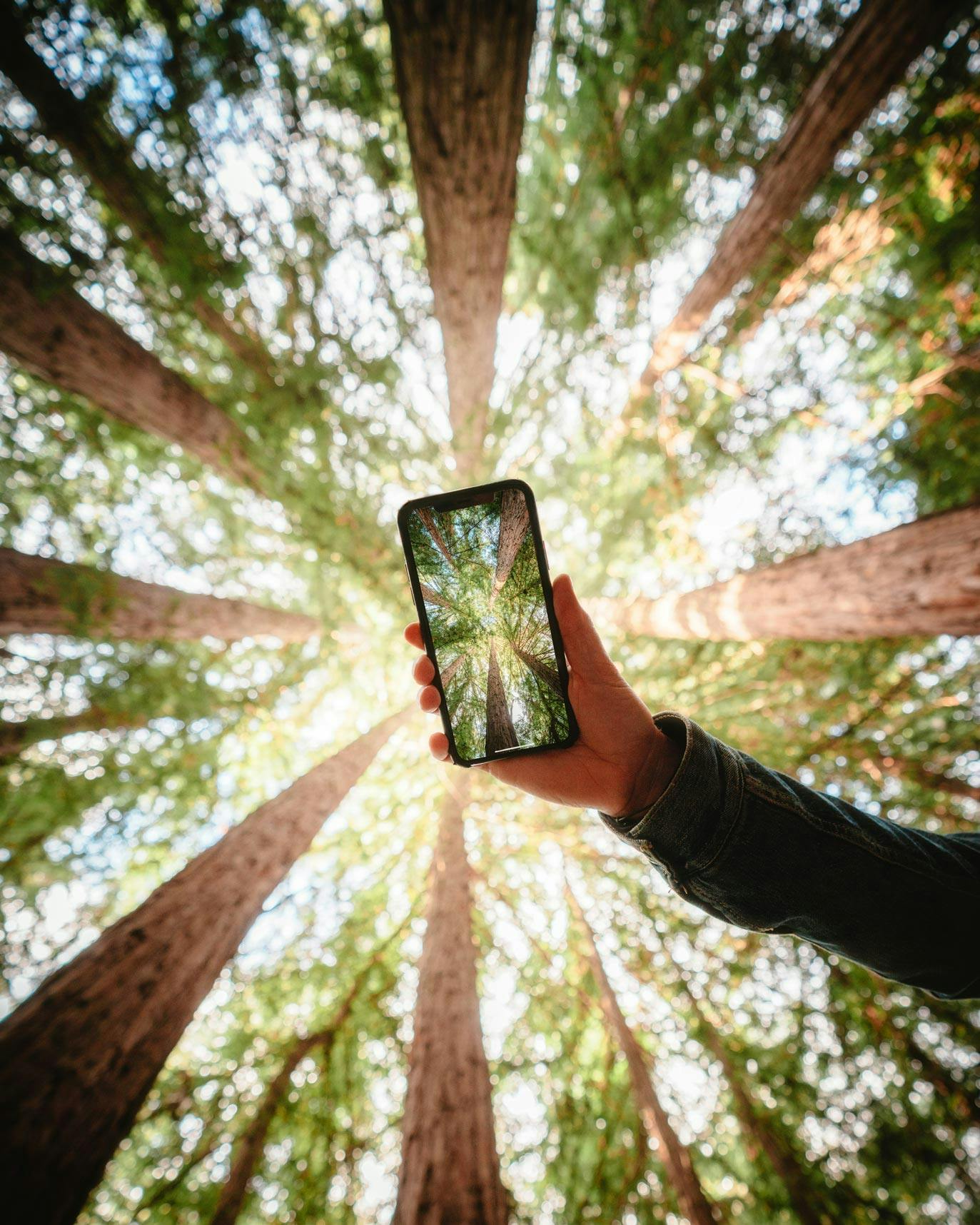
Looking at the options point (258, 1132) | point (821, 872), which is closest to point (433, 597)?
point (821, 872)

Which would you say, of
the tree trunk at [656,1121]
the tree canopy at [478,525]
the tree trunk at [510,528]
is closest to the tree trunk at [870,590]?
the tree canopy at [478,525]

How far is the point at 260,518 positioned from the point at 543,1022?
233 inches

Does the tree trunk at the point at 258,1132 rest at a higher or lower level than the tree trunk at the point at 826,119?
lower

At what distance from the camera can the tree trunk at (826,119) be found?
8.77 feet

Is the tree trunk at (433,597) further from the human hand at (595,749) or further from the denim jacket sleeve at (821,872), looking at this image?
the denim jacket sleeve at (821,872)

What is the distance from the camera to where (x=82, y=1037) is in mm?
1758

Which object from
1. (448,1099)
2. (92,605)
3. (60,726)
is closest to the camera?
(448,1099)

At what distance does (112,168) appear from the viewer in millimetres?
2525

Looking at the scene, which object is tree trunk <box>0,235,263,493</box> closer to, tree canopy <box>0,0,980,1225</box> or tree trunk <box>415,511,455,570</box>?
tree canopy <box>0,0,980,1225</box>

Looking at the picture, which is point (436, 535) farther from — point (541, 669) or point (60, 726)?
point (60, 726)

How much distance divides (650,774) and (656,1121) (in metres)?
4.20

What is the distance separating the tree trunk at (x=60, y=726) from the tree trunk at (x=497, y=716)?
145 inches

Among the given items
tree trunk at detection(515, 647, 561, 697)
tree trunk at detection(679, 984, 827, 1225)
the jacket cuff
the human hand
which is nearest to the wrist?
the human hand

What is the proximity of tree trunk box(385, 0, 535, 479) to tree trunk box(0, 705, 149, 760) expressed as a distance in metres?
4.25
